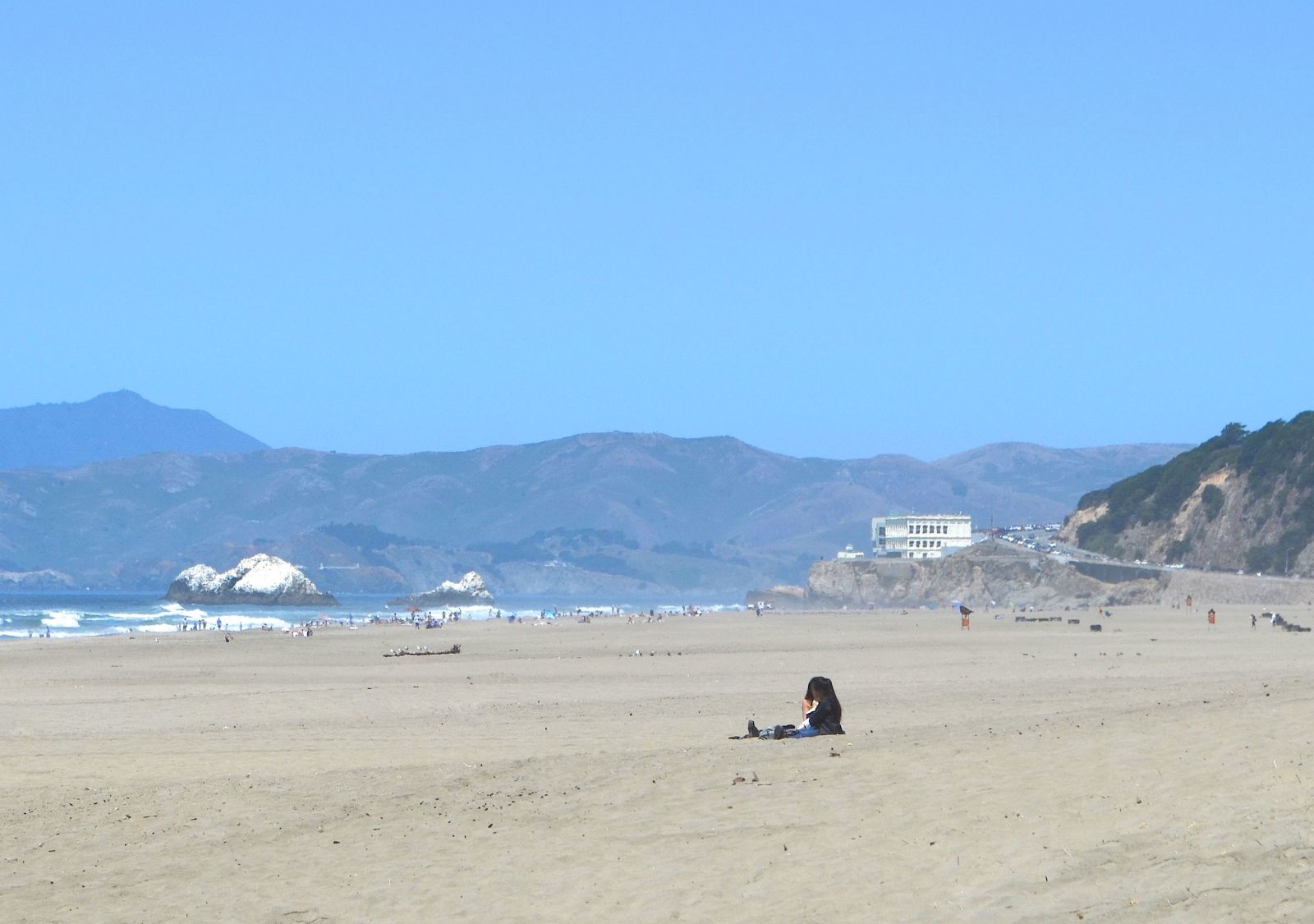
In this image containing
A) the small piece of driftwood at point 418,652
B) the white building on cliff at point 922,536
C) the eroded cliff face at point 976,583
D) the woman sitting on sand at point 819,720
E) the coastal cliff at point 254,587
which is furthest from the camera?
the white building on cliff at point 922,536

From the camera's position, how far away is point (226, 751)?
16.7 meters

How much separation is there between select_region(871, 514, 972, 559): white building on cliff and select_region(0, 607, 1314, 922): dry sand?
13326cm

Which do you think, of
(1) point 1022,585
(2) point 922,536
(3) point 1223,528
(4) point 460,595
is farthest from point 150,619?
(2) point 922,536

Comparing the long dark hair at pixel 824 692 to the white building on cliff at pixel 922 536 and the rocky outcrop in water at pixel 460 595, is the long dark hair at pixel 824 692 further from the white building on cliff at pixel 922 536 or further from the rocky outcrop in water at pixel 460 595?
the rocky outcrop in water at pixel 460 595

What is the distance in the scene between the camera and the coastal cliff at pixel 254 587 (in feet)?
468

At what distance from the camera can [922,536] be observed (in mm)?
157500

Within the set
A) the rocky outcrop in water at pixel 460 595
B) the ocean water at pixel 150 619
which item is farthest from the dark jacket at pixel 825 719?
the rocky outcrop in water at pixel 460 595

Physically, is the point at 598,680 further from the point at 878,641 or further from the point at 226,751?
the point at 878,641

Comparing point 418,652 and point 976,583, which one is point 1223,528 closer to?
point 976,583

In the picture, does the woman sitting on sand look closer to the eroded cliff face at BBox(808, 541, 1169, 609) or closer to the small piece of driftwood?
the small piece of driftwood

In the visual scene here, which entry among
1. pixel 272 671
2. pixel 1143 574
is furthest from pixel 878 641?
pixel 1143 574

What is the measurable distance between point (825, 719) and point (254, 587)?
134060mm

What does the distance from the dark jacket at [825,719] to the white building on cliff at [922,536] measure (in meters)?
136

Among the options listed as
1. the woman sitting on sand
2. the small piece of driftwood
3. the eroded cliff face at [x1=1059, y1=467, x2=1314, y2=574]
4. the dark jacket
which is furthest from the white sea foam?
the dark jacket
